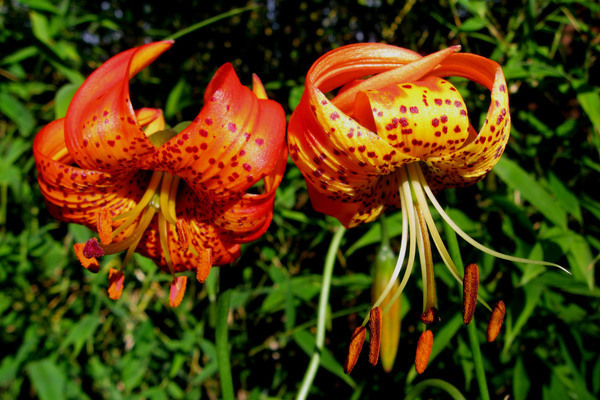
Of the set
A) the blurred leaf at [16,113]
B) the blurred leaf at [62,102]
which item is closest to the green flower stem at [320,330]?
the blurred leaf at [62,102]

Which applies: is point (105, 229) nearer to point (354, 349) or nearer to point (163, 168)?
point (163, 168)

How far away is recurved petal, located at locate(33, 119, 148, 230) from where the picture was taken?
30.6 inches

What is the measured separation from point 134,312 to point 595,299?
1443 mm

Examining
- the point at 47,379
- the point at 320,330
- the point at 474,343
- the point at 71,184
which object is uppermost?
the point at 71,184

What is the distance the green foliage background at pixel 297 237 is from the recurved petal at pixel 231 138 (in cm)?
53

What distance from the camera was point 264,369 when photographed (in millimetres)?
1816

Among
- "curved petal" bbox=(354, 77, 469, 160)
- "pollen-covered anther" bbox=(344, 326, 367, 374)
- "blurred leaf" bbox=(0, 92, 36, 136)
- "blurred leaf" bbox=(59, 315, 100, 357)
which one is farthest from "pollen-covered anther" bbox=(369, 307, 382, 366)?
"blurred leaf" bbox=(0, 92, 36, 136)

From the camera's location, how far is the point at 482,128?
2.19 feet

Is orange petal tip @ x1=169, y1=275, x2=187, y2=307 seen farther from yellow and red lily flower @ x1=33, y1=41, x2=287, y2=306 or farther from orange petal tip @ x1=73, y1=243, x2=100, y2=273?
orange petal tip @ x1=73, y1=243, x2=100, y2=273

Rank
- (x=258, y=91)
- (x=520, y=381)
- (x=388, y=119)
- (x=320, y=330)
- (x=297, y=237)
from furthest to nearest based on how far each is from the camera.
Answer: (x=297, y=237) → (x=520, y=381) → (x=320, y=330) → (x=258, y=91) → (x=388, y=119)

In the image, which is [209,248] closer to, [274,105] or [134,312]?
[274,105]

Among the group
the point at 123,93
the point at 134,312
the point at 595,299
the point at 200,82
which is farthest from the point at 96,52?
the point at 595,299

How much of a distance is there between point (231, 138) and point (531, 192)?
0.73 metres

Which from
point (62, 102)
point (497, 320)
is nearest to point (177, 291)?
point (497, 320)
